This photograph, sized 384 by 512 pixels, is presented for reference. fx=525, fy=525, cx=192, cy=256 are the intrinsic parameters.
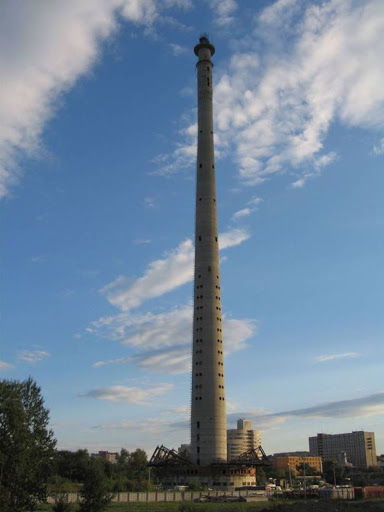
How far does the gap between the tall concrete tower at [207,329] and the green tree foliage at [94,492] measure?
62.8 m

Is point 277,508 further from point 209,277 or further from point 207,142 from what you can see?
point 207,142

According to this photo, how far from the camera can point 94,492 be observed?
162ft

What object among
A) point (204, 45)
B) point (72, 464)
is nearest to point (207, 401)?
point (72, 464)

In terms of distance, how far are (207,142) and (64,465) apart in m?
91.5

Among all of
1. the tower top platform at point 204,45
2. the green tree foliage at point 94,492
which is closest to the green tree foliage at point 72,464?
the green tree foliage at point 94,492

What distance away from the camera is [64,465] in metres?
137

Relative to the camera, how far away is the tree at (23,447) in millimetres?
44406

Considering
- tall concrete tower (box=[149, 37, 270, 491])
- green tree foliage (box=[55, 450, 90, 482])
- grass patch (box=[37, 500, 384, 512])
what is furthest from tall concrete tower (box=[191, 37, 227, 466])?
grass patch (box=[37, 500, 384, 512])

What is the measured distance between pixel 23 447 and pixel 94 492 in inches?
338

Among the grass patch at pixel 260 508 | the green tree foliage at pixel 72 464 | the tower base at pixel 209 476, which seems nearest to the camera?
the grass patch at pixel 260 508

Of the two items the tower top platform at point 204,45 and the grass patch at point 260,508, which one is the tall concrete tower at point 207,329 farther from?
the grass patch at point 260,508

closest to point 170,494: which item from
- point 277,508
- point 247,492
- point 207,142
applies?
point 247,492

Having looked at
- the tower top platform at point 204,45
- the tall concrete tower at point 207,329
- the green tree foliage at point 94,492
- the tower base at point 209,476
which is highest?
the tower top platform at point 204,45

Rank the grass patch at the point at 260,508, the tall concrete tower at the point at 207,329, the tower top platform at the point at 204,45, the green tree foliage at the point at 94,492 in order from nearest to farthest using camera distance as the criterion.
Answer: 1. the green tree foliage at the point at 94,492
2. the grass patch at the point at 260,508
3. the tall concrete tower at the point at 207,329
4. the tower top platform at the point at 204,45
